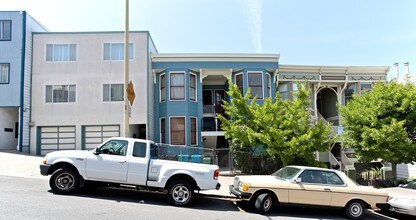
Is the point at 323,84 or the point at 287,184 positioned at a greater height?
the point at 323,84

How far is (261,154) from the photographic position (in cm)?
1781

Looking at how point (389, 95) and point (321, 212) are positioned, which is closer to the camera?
point (321, 212)

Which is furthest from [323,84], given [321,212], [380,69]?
[321,212]

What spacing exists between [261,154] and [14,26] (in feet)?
58.5

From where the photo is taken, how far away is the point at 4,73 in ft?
68.7

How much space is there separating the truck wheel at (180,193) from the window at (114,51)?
47.1ft

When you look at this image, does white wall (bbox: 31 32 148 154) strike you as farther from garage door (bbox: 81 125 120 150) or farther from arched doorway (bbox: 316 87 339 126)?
arched doorway (bbox: 316 87 339 126)

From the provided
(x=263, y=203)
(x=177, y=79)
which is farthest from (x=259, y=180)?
(x=177, y=79)

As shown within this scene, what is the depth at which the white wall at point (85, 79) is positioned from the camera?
2131 centimetres

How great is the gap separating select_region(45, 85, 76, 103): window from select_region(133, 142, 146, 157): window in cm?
1376

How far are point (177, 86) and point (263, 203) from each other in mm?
14465

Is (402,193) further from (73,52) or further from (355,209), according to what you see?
(73,52)

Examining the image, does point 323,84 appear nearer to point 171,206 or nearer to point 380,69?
point 380,69

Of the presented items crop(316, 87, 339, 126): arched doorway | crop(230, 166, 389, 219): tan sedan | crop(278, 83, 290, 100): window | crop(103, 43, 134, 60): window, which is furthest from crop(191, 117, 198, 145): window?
crop(230, 166, 389, 219): tan sedan
